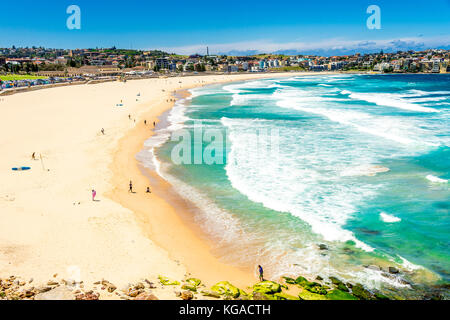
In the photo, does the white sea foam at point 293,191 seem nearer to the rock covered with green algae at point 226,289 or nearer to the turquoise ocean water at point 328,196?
the turquoise ocean water at point 328,196

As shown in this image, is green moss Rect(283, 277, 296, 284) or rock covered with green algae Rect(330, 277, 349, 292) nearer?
rock covered with green algae Rect(330, 277, 349, 292)

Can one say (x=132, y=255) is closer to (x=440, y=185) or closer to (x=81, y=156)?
(x=81, y=156)

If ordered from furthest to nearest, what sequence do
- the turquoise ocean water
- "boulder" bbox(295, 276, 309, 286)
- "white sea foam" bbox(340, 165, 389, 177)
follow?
1. "white sea foam" bbox(340, 165, 389, 177)
2. the turquoise ocean water
3. "boulder" bbox(295, 276, 309, 286)

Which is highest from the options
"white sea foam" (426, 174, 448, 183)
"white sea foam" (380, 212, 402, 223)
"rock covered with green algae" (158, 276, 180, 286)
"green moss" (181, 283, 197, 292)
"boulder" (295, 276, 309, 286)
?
"white sea foam" (426, 174, 448, 183)

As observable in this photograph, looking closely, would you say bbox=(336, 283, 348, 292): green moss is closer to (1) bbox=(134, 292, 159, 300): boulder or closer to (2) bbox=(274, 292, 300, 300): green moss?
(2) bbox=(274, 292, 300, 300): green moss


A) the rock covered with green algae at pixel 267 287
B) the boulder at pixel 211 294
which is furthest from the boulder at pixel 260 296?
the boulder at pixel 211 294

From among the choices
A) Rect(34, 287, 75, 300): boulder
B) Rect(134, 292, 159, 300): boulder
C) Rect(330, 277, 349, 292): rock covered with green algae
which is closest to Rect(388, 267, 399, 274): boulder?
Rect(330, 277, 349, 292): rock covered with green algae

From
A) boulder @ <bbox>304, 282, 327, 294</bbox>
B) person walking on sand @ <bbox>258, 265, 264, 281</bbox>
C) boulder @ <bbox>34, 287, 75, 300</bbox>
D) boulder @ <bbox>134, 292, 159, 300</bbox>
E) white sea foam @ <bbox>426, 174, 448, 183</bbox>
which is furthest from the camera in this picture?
white sea foam @ <bbox>426, 174, 448, 183</bbox>
